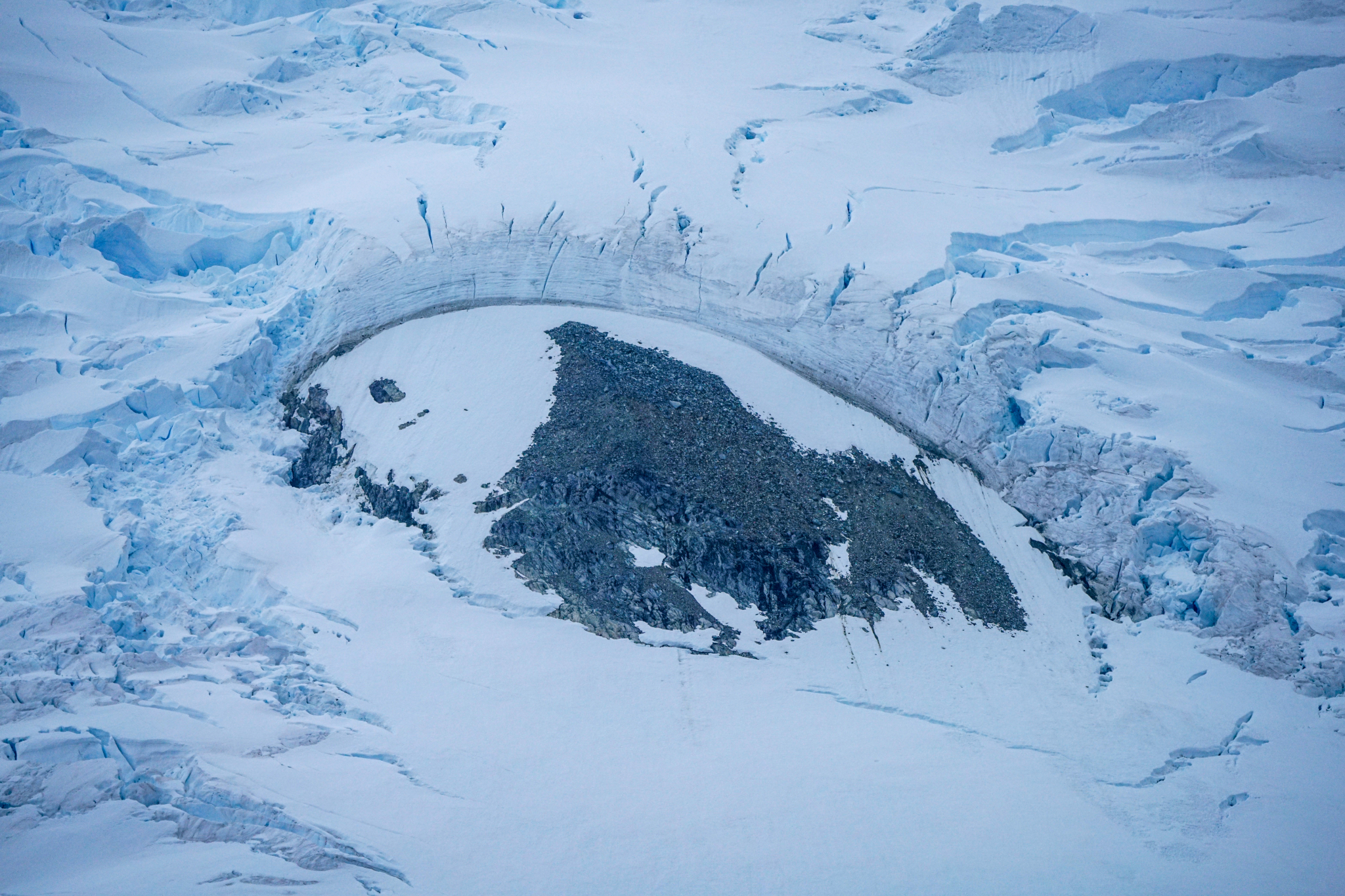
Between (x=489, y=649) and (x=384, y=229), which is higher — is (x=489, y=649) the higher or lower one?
the lower one

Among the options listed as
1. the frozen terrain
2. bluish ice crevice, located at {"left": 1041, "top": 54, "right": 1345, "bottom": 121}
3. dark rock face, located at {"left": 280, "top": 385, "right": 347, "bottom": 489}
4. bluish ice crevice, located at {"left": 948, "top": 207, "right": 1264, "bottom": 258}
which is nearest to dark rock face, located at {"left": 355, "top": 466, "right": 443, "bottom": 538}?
the frozen terrain

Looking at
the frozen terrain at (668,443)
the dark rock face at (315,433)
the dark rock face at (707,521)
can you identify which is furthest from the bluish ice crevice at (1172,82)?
the dark rock face at (315,433)

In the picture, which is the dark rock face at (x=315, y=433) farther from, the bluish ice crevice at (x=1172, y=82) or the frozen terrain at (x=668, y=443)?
the bluish ice crevice at (x=1172, y=82)

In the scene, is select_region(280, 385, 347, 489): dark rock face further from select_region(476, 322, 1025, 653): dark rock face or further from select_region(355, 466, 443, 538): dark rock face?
select_region(476, 322, 1025, 653): dark rock face

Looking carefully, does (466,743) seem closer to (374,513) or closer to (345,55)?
(374,513)

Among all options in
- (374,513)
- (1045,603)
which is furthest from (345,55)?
(1045,603)
